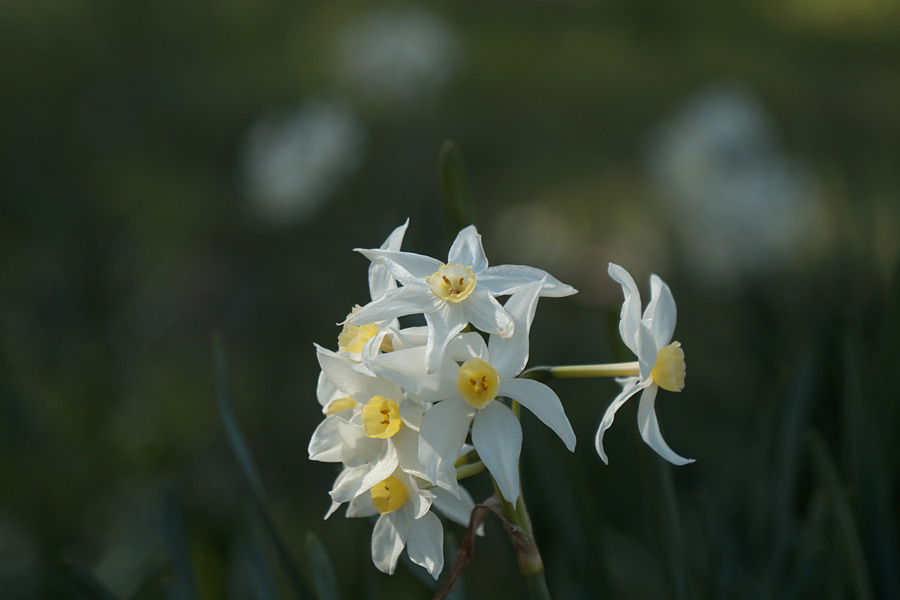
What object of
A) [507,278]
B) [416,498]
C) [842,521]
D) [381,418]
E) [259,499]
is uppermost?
[507,278]

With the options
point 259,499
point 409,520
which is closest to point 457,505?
point 409,520

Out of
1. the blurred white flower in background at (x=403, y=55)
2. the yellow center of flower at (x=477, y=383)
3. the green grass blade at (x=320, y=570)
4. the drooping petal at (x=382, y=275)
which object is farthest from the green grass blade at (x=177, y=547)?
the blurred white flower in background at (x=403, y=55)

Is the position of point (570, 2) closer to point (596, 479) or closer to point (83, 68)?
point (83, 68)

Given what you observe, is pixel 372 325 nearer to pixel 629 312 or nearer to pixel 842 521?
pixel 629 312

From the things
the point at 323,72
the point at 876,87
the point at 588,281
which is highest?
the point at 323,72

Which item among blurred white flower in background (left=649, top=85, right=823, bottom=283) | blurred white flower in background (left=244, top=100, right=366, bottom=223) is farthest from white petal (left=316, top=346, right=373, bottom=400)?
blurred white flower in background (left=244, top=100, right=366, bottom=223)

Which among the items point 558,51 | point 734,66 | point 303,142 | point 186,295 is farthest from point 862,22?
point 186,295
